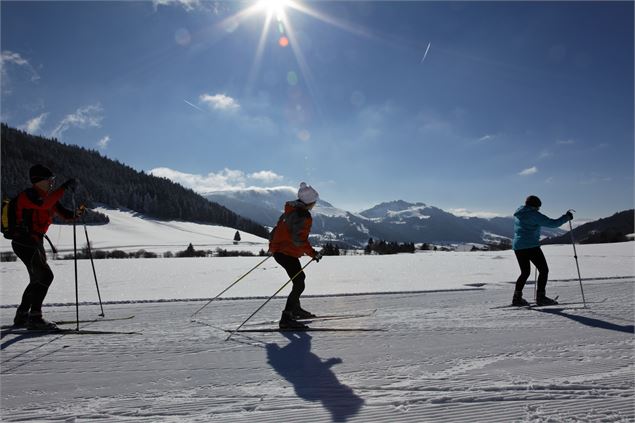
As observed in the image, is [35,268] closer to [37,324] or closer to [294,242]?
[37,324]

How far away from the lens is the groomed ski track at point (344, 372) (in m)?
2.70

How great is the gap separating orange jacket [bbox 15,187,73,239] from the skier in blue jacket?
6.99 m

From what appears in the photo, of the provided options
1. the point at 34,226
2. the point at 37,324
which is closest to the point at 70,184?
the point at 34,226

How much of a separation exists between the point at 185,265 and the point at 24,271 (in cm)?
459

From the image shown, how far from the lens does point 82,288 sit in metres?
8.62

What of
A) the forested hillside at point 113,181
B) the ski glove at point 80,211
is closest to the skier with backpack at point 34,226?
the ski glove at point 80,211

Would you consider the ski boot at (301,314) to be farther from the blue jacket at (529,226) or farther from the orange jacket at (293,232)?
the blue jacket at (529,226)

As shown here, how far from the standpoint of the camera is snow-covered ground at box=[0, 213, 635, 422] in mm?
2725

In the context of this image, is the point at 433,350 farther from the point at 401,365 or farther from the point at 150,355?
the point at 150,355

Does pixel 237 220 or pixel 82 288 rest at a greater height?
pixel 237 220

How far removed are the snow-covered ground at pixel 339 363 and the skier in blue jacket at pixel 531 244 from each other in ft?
1.36

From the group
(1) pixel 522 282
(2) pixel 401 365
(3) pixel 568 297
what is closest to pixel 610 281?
(3) pixel 568 297

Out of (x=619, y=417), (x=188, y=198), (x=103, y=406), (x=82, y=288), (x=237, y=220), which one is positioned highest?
(x=188, y=198)

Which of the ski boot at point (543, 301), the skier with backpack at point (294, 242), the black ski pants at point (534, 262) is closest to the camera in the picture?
the skier with backpack at point (294, 242)
